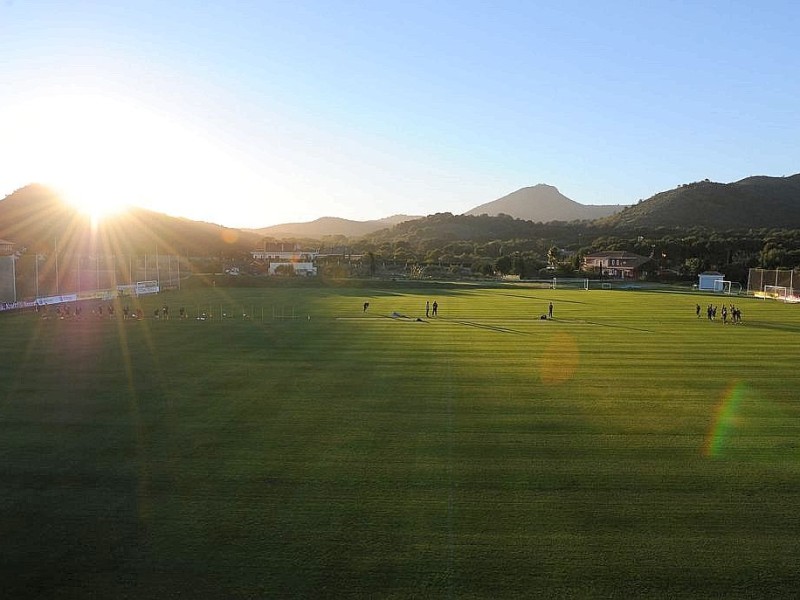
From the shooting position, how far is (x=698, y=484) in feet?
32.2

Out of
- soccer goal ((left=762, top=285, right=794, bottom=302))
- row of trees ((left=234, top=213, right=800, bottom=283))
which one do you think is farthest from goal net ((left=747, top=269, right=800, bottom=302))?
row of trees ((left=234, top=213, right=800, bottom=283))

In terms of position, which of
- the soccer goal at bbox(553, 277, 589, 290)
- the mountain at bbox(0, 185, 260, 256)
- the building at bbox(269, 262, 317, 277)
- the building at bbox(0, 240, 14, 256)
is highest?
the mountain at bbox(0, 185, 260, 256)

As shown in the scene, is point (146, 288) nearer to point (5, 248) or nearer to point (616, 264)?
point (5, 248)

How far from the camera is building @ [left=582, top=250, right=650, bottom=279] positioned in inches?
3755

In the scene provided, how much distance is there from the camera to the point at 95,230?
82.2 meters

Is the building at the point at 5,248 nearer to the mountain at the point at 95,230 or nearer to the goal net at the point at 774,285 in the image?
the mountain at the point at 95,230

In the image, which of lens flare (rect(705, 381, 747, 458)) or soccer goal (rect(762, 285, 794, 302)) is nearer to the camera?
lens flare (rect(705, 381, 747, 458))

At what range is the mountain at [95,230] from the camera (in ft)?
247

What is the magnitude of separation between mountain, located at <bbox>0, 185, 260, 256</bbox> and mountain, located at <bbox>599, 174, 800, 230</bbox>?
4113 inches

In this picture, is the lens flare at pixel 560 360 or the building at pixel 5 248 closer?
the lens flare at pixel 560 360

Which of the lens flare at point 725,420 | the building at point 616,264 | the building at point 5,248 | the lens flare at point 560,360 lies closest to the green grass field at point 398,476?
the lens flare at point 725,420

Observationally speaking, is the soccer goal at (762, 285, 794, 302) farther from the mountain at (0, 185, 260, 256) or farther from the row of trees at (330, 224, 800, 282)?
the mountain at (0, 185, 260, 256)

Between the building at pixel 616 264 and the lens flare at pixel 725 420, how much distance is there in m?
80.2

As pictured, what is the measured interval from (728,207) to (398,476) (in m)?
164
